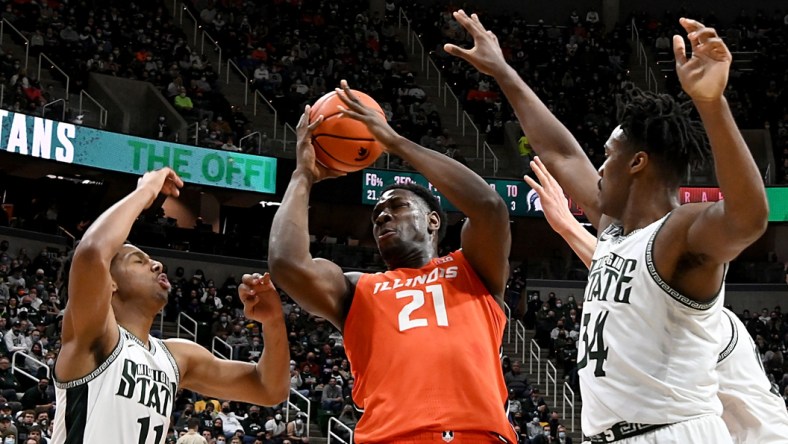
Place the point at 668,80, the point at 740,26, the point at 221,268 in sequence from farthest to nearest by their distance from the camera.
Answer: the point at 740,26
the point at 668,80
the point at 221,268

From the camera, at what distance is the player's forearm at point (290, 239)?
4238 mm

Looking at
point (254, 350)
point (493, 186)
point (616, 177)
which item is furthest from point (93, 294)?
point (493, 186)

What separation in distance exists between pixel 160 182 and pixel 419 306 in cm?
156

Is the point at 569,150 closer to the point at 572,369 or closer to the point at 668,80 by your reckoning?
the point at 572,369

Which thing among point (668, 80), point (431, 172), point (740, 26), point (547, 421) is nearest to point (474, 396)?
point (431, 172)

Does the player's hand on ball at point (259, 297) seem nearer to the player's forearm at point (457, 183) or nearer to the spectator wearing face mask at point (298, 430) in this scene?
the player's forearm at point (457, 183)

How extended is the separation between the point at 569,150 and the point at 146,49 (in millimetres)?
22197

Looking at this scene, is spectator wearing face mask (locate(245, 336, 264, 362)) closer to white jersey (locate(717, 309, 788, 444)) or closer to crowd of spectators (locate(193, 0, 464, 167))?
crowd of spectators (locate(193, 0, 464, 167))

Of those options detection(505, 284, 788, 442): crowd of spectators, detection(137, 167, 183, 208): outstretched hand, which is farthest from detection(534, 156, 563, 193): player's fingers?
detection(505, 284, 788, 442): crowd of spectators

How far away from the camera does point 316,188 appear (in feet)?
83.9

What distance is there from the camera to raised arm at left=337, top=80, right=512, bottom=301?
4207mm

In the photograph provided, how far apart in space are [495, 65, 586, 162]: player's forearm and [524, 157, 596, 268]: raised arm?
→ 0.18 metres

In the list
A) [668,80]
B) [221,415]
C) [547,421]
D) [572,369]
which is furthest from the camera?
[668,80]

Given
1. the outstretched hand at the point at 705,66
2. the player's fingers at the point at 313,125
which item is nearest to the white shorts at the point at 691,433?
the outstretched hand at the point at 705,66
